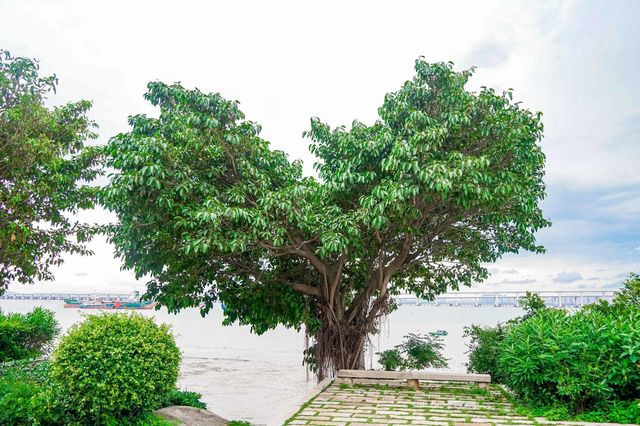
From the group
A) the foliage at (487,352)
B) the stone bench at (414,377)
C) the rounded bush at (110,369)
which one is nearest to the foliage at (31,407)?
the rounded bush at (110,369)

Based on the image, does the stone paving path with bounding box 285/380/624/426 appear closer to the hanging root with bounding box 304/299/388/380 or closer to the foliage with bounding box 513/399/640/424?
the foliage with bounding box 513/399/640/424

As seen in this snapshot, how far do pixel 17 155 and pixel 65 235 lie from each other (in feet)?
8.92

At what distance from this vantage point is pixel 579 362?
6375 mm

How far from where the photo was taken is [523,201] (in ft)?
28.2

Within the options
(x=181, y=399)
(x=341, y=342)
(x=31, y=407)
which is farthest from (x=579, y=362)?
(x=31, y=407)

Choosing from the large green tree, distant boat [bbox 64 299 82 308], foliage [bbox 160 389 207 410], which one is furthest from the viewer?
distant boat [bbox 64 299 82 308]

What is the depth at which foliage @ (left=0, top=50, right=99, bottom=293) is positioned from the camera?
29.0 feet

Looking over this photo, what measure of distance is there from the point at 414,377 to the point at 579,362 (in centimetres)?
284

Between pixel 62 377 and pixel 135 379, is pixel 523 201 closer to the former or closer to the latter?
pixel 135 379

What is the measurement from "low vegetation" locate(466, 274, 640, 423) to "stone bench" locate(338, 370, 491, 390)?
122cm

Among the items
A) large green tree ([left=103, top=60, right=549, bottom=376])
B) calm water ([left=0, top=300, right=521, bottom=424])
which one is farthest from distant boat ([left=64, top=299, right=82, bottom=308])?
large green tree ([left=103, top=60, right=549, bottom=376])

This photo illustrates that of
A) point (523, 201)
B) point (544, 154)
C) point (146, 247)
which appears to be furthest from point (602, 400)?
point (146, 247)

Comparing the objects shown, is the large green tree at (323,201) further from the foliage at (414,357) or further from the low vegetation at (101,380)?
the low vegetation at (101,380)

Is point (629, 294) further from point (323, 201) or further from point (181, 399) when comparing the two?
point (181, 399)
